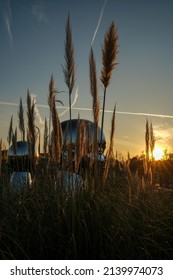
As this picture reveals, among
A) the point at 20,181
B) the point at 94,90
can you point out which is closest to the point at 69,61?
the point at 94,90

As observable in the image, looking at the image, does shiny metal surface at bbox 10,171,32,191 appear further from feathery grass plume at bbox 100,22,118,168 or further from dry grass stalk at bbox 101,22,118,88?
dry grass stalk at bbox 101,22,118,88

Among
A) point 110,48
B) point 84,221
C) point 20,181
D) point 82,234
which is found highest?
point 110,48

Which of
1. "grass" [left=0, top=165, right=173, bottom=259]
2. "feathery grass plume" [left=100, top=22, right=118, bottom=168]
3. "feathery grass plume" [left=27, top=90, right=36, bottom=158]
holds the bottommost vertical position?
"grass" [left=0, top=165, right=173, bottom=259]

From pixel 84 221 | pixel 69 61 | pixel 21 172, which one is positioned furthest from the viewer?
pixel 21 172

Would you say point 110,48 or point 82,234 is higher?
point 110,48

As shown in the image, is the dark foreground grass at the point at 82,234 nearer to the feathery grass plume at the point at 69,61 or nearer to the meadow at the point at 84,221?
the meadow at the point at 84,221

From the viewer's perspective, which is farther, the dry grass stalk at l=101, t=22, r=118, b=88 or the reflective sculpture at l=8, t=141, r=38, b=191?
the reflective sculpture at l=8, t=141, r=38, b=191

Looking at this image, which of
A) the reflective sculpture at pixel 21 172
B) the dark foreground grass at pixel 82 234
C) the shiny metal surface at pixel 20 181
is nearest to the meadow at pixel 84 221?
the dark foreground grass at pixel 82 234

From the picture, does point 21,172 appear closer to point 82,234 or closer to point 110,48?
point 110,48

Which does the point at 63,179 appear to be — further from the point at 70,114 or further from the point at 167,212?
the point at 167,212

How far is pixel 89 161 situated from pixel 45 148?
42.7 inches

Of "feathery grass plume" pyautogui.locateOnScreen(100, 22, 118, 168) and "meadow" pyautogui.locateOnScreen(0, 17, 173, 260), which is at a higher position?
"feathery grass plume" pyautogui.locateOnScreen(100, 22, 118, 168)

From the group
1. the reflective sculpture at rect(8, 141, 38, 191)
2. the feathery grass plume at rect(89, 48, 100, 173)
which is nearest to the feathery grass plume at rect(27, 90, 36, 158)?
the reflective sculpture at rect(8, 141, 38, 191)

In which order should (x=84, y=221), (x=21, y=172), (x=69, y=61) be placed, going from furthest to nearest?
(x=21, y=172) < (x=69, y=61) < (x=84, y=221)
